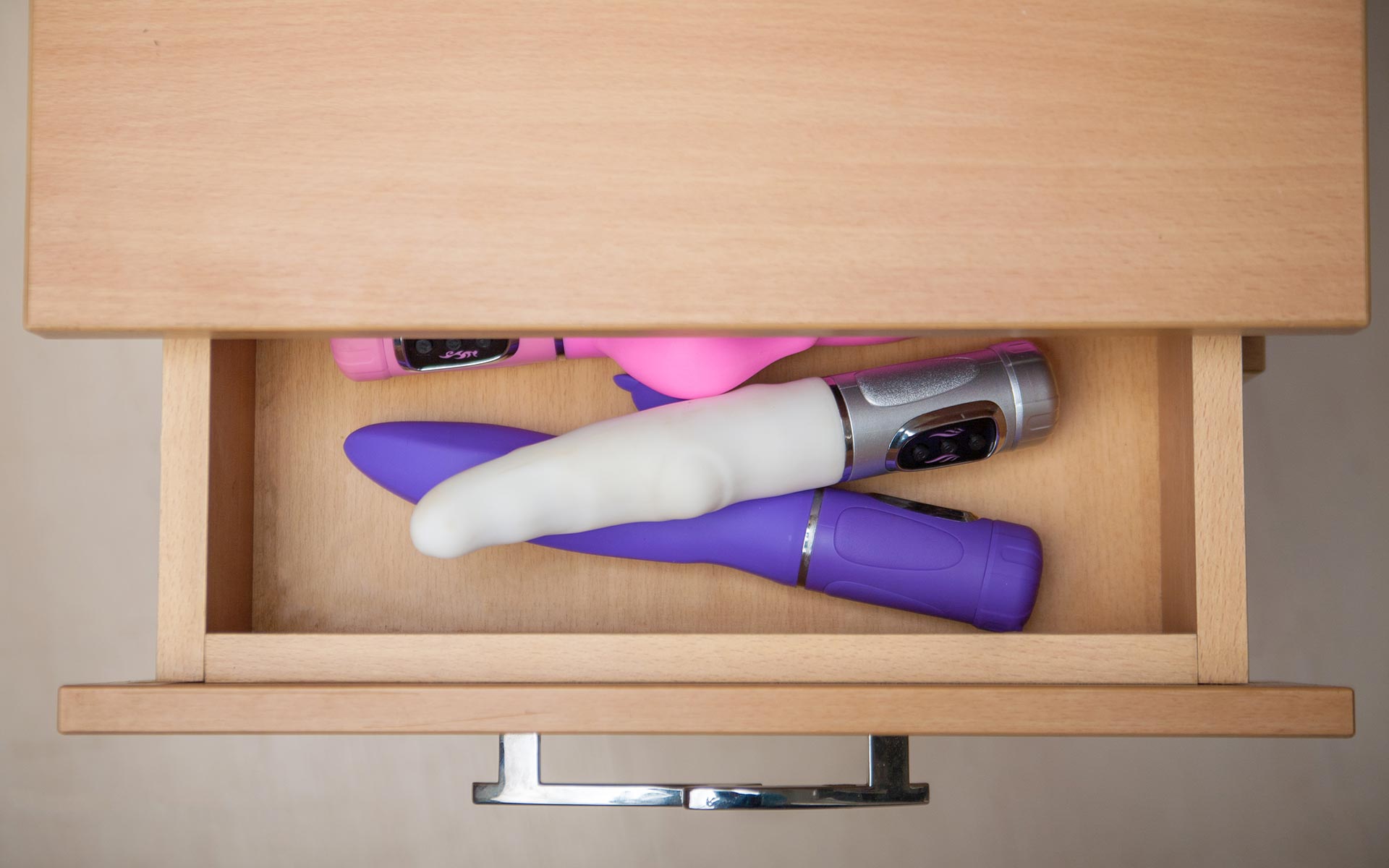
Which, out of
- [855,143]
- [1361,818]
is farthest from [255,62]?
[1361,818]

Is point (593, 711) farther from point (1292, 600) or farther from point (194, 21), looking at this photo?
point (1292, 600)

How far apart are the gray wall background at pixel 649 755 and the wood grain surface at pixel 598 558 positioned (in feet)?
1.15

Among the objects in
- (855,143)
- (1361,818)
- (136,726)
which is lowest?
(1361,818)

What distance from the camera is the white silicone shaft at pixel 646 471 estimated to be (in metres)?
0.41

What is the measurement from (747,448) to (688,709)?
0.12m

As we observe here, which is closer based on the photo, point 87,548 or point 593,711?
point 593,711

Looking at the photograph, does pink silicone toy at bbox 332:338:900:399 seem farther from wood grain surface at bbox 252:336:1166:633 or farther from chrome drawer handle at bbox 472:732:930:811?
chrome drawer handle at bbox 472:732:930:811

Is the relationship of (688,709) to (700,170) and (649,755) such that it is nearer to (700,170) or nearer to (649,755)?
(700,170)

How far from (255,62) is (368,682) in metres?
0.26

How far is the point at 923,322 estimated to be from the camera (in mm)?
355

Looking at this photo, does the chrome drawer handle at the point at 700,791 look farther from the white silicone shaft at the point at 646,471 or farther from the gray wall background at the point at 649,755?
the gray wall background at the point at 649,755

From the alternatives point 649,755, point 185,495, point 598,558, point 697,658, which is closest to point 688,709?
point 697,658

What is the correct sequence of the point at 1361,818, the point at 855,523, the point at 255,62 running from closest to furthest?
the point at 255,62
the point at 855,523
the point at 1361,818

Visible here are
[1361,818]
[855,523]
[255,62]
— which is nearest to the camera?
[255,62]
